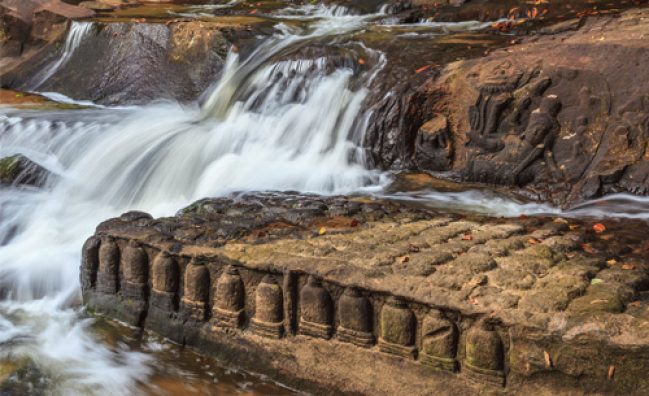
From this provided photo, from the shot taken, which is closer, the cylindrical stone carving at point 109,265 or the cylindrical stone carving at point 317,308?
the cylindrical stone carving at point 317,308

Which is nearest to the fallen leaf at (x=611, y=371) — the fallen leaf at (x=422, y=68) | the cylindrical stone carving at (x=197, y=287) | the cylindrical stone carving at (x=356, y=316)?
the cylindrical stone carving at (x=356, y=316)

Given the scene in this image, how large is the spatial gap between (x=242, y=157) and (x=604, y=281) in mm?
4939

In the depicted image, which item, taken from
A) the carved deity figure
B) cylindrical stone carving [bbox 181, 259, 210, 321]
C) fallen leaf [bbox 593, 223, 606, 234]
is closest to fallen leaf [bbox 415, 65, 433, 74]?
the carved deity figure

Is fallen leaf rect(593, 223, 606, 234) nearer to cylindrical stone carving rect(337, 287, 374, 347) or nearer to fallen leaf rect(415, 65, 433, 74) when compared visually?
cylindrical stone carving rect(337, 287, 374, 347)

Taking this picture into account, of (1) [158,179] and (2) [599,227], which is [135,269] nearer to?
(1) [158,179]

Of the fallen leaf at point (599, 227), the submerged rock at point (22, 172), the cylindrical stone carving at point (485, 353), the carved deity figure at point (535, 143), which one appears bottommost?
the cylindrical stone carving at point (485, 353)

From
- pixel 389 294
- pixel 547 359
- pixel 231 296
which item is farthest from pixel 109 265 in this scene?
pixel 547 359

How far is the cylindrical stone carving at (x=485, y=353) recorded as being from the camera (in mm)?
3779

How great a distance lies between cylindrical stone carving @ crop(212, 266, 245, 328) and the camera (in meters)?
4.71

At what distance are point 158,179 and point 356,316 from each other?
4349 mm

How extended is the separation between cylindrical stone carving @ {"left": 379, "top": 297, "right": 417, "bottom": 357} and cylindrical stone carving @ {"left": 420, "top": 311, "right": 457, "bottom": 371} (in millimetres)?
88

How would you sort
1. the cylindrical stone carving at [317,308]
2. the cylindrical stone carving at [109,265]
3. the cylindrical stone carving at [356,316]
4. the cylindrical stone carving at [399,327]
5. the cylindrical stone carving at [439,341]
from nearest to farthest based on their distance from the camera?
the cylindrical stone carving at [439,341]
the cylindrical stone carving at [399,327]
the cylindrical stone carving at [356,316]
the cylindrical stone carving at [317,308]
the cylindrical stone carving at [109,265]

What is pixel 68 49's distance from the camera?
12664 mm

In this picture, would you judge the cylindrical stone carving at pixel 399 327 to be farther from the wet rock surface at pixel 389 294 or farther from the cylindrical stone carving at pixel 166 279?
the cylindrical stone carving at pixel 166 279
